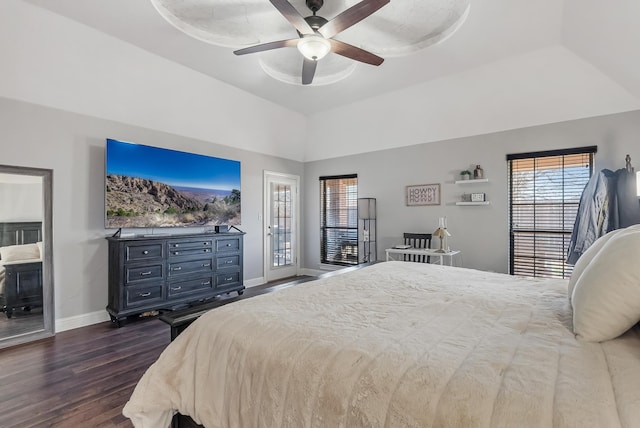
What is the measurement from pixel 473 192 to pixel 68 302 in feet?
17.7

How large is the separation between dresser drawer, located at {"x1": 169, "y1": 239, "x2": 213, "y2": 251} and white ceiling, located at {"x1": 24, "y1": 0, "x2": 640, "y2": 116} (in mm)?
2350

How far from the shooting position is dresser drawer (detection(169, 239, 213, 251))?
12.9ft

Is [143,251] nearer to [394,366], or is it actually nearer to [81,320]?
[81,320]

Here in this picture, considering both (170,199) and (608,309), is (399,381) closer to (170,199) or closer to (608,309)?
(608,309)

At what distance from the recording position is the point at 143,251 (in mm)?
3652

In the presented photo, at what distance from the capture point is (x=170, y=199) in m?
4.20

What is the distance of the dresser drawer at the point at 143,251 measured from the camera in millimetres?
3523

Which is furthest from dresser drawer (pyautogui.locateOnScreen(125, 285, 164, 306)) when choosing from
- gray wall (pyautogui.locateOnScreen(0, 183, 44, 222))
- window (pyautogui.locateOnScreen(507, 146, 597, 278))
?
window (pyautogui.locateOnScreen(507, 146, 597, 278))

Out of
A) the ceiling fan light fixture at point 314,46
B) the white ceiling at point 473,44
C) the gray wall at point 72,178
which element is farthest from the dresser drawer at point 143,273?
the ceiling fan light fixture at point 314,46

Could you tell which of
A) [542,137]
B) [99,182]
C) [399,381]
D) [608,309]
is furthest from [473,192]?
[99,182]

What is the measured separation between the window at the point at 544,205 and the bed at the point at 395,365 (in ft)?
8.58

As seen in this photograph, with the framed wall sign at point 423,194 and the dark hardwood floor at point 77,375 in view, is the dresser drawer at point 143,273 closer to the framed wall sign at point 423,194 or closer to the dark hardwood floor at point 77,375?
the dark hardwood floor at point 77,375

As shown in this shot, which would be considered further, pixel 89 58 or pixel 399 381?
pixel 89 58

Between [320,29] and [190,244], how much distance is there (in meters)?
3.09
